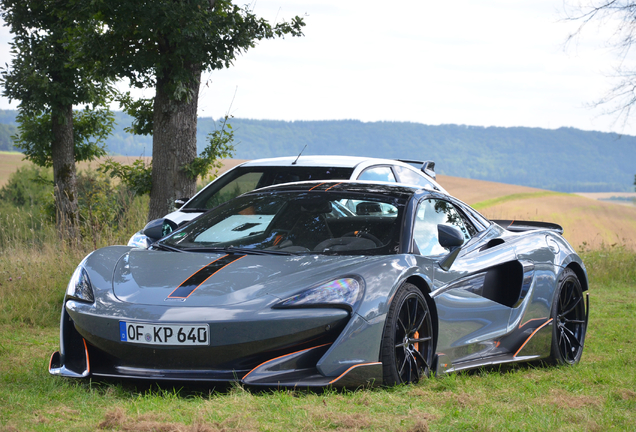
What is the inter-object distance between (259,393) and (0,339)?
12.5ft

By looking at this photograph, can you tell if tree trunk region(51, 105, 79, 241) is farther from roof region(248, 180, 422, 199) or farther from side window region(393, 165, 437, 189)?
roof region(248, 180, 422, 199)

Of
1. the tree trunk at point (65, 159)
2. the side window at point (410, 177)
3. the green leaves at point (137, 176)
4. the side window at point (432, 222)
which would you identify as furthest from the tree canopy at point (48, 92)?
the side window at point (432, 222)

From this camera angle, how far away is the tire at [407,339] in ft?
12.1

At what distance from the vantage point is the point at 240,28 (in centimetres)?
1023

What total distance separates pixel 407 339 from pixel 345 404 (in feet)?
2.37

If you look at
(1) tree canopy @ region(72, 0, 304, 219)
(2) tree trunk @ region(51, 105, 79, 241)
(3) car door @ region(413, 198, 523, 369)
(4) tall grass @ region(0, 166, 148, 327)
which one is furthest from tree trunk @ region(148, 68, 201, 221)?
(2) tree trunk @ region(51, 105, 79, 241)

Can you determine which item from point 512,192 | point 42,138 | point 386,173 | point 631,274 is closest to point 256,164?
point 386,173

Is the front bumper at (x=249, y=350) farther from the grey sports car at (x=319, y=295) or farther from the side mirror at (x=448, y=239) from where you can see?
the side mirror at (x=448, y=239)

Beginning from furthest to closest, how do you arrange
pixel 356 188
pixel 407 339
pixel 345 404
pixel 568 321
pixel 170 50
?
1. pixel 170 50
2. pixel 568 321
3. pixel 356 188
4. pixel 407 339
5. pixel 345 404

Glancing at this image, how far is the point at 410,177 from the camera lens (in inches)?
330

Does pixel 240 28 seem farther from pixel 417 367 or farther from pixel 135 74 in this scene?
pixel 417 367

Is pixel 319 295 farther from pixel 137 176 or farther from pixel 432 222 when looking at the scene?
pixel 137 176

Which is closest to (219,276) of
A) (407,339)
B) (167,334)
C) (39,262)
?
(167,334)

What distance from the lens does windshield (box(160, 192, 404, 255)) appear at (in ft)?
14.1
